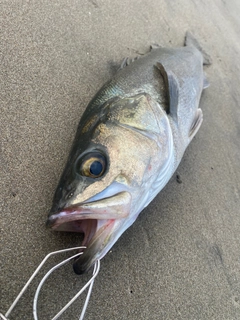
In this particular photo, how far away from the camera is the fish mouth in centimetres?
137

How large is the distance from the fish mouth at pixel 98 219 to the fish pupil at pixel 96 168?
5.8 inches

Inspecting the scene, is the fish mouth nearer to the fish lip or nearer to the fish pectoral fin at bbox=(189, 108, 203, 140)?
the fish lip

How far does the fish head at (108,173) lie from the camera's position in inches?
54.9

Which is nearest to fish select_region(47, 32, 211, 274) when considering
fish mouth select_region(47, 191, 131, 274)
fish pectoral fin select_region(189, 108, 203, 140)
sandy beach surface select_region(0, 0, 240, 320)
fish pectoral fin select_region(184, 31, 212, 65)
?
fish mouth select_region(47, 191, 131, 274)

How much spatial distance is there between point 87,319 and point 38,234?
53 centimetres

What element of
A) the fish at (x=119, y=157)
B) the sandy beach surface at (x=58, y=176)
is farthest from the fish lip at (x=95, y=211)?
Result: the sandy beach surface at (x=58, y=176)

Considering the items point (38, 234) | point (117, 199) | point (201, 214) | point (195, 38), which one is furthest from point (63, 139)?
point (195, 38)

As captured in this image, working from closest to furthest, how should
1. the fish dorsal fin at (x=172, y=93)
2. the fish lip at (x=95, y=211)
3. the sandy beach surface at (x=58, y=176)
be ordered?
the fish lip at (x=95, y=211)
the sandy beach surface at (x=58, y=176)
the fish dorsal fin at (x=172, y=93)

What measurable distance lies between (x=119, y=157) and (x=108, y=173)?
0.12m

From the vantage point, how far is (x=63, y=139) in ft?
6.82

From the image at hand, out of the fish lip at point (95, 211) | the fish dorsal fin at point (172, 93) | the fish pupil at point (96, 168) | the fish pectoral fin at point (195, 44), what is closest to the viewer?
the fish lip at point (95, 211)

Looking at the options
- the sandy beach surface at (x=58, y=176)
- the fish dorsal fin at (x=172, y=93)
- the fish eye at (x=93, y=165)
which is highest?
the fish dorsal fin at (x=172, y=93)

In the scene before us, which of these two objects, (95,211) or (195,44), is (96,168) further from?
(195,44)

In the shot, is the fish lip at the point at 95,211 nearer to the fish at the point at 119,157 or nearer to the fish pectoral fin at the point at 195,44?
the fish at the point at 119,157
